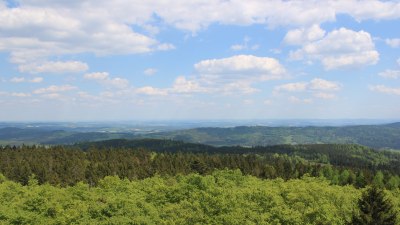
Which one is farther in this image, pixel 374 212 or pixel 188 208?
pixel 188 208

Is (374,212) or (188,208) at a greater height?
(374,212)

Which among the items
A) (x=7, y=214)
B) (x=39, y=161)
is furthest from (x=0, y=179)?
(x=7, y=214)

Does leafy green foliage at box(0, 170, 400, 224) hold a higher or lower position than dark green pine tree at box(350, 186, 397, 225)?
lower

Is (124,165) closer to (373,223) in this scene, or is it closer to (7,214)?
(7,214)

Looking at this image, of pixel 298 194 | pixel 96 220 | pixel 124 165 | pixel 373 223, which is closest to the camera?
pixel 373 223

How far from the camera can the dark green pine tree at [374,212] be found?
217 feet

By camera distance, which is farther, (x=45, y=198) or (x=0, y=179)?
(x=0, y=179)

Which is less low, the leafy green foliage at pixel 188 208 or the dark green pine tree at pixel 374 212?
the dark green pine tree at pixel 374 212

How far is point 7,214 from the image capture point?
262 feet

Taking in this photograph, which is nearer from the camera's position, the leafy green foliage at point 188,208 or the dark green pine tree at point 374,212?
the dark green pine tree at point 374,212

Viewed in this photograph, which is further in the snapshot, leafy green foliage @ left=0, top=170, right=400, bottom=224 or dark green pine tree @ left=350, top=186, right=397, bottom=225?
leafy green foliage @ left=0, top=170, right=400, bottom=224

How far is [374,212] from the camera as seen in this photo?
227 feet

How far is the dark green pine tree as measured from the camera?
66000 mm

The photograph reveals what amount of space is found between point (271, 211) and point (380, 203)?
65.2ft
